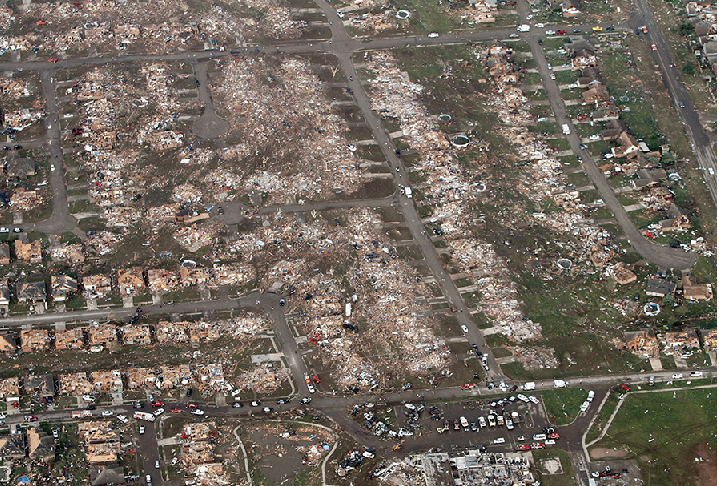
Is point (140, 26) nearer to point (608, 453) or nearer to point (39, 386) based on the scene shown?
point (39, 386)

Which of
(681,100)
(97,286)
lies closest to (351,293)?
(97,286)

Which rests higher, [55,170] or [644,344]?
[55,170]

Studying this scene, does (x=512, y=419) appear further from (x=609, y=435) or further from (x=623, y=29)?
(x=623, y=29)

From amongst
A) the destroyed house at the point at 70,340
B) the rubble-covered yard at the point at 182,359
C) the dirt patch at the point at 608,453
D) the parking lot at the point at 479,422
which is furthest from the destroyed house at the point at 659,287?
the destroyed house at the point at 70,340

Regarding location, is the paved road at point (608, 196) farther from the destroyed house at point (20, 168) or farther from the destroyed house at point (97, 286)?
the destroyed house at point (20, 168)

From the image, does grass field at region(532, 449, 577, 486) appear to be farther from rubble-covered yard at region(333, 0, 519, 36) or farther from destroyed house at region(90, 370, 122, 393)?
rubble-covered yard at region(333, 0, 519, 36)

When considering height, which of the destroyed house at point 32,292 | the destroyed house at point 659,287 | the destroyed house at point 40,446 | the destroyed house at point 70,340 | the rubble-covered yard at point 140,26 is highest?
the rubble-covered yard at point 140,26
